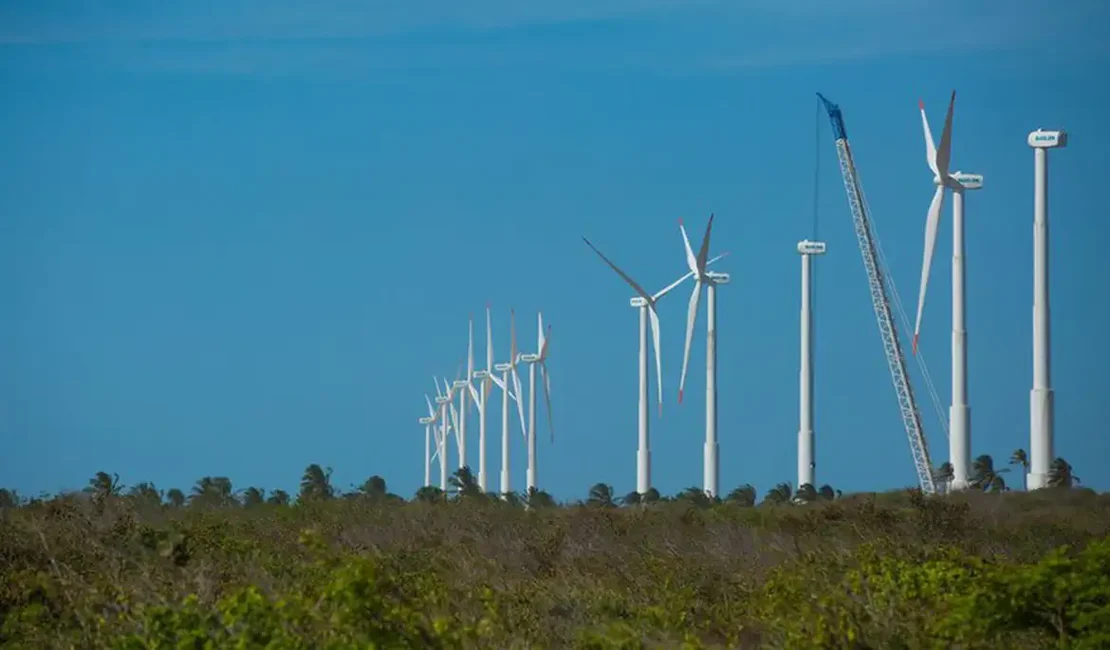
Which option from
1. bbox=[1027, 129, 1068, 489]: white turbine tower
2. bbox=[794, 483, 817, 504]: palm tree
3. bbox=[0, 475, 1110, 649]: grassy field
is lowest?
bbox=[0, 475, 1110, 649]: grassy field

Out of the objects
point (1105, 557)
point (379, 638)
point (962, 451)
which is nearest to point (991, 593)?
point (1105, 557)

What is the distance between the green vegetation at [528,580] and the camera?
793 inches

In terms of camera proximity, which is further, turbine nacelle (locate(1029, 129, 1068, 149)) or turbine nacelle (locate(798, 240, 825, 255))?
turbine nacelle (locate(798, 240, 825, 255))

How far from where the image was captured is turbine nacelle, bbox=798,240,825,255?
101438 mm

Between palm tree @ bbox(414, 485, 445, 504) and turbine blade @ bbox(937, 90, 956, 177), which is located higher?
turbine blade @ bbox(937, 90, 956, 177)

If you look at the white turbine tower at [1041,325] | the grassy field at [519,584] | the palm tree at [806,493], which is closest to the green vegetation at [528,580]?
the grassy field at [519,584]

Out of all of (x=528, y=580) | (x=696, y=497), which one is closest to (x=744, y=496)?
(x=696, y=497)

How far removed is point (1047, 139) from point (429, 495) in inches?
1146

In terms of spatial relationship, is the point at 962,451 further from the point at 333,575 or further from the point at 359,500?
the point at 333,575

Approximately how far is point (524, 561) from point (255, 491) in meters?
27.1

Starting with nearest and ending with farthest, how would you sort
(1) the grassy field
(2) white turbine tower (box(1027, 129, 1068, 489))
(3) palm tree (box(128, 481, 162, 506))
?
1. (1) the grassy field
2. (3) palm tree (box(128, 481, 162, 506))
3. (2) white turbine tower (box(1027, 129, 1068, 489))

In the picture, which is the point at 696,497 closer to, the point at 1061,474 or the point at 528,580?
the point at 1061,474

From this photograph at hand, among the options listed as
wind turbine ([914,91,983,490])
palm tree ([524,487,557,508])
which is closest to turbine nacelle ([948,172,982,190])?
wind turbine ([914,91,983,490])

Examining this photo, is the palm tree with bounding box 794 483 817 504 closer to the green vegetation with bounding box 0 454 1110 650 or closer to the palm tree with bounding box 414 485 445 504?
the palm tree with bounding box 414 485 445 504
